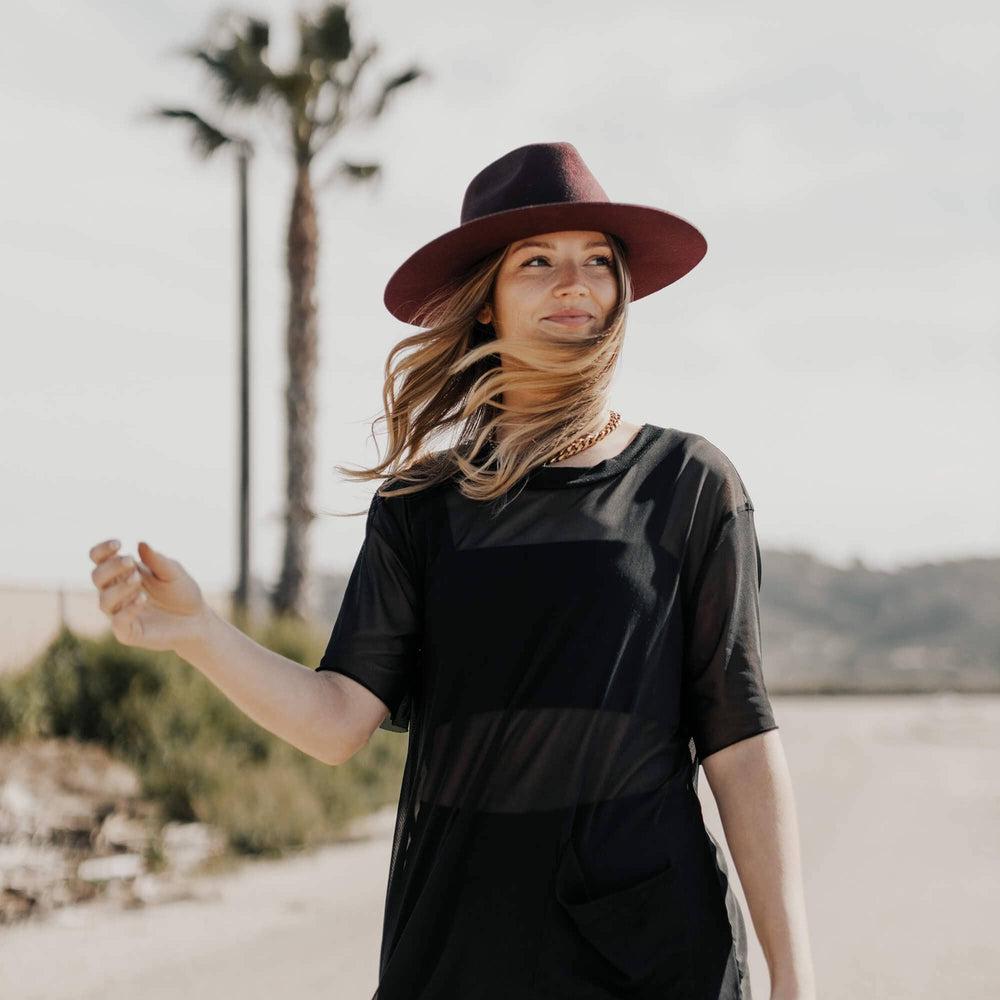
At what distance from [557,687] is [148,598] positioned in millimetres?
598

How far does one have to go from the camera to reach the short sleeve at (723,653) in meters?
2.22

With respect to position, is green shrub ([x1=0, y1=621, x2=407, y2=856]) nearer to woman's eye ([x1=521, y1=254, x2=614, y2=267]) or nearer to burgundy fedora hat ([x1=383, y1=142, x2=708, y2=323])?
burgundy fedora hat ([x1=383, y1=142, x2=708, y2=323])

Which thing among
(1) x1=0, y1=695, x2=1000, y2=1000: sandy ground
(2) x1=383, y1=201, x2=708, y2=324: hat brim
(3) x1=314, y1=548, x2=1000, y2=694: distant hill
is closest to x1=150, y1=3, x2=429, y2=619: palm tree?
(1) x1=0, y1=695, x2=1000, y2=1000: sandy ground

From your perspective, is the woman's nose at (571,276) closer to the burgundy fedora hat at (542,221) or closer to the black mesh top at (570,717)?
the burgundy fedora hat at (542,221)

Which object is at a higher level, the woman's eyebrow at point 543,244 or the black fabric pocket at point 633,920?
the woman's eyebrow at point 543,244

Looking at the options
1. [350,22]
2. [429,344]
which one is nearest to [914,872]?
[429,344]

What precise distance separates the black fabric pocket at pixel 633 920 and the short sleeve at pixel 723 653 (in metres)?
0.25

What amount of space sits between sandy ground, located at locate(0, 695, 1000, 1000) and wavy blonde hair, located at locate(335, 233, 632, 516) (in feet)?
14.7

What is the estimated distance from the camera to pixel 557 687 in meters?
2.16

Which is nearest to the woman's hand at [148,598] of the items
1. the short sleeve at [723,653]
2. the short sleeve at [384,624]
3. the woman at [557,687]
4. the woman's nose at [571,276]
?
the woman at [557,687]

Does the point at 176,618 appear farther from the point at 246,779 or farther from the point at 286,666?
the point at 246,779

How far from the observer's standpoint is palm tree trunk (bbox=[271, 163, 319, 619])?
16359 millimetres

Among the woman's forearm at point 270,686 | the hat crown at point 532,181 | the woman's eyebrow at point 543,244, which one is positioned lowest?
the woman's forearm at point 270,686

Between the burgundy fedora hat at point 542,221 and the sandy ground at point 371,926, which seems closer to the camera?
the burgundy fedora hat at point 542,221
